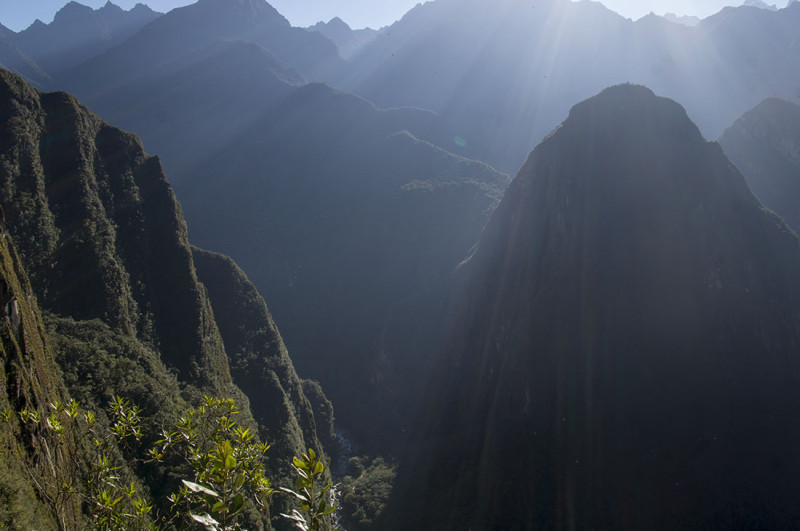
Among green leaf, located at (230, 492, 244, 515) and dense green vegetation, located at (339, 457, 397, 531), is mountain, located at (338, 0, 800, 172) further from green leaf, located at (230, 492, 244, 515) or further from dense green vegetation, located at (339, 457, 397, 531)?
green leaf, located at (230, 492, 244, 515)

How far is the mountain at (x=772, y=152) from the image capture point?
214 ft

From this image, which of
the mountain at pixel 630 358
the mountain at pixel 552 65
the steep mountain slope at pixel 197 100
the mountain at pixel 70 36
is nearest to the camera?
the mountain at pixel 630 358

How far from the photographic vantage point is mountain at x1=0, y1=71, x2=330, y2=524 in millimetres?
27250

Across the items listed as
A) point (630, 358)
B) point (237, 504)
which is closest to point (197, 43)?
point (630, 358)

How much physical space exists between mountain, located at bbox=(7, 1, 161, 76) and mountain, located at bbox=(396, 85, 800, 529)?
182m

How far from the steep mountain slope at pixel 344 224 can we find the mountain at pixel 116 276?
18756 millimetres

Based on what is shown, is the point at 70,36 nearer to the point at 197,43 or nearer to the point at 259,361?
the point at 197,43

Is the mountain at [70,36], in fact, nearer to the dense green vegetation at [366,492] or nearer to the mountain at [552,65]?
the mountain at [552,65]

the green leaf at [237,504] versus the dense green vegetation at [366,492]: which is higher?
the green leaf at [237,504]

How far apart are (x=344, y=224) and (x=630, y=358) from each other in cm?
6330

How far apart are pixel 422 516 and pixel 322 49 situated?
614 ft

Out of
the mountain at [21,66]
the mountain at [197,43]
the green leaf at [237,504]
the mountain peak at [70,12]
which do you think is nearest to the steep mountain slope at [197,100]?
the mountain at [197,43]

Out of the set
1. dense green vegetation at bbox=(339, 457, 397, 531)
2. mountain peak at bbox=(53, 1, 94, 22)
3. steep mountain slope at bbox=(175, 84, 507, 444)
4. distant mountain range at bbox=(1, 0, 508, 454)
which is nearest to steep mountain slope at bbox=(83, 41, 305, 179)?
distant mountain range at bbox=(1, 0, 508, 454)

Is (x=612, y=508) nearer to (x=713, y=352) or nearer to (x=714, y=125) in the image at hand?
(x=713, y=352)
